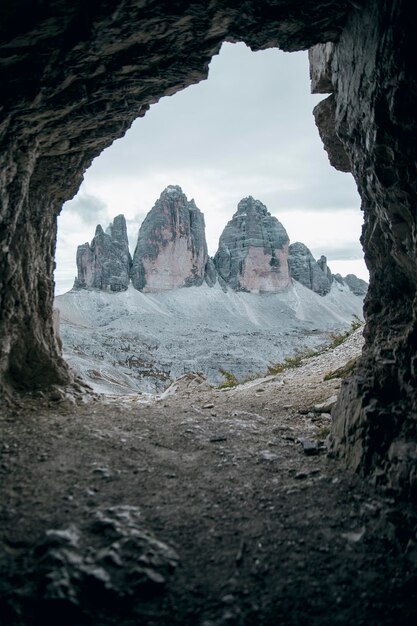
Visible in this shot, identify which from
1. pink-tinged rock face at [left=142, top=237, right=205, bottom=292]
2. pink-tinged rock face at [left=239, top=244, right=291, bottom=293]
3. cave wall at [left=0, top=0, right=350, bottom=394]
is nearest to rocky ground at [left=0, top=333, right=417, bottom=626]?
cave wall at [left=0, top=0, right=350, bottom=394]

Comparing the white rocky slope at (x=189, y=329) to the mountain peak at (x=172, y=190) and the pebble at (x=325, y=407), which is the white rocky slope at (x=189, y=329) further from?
the mountain peak at (x=172, y=190)

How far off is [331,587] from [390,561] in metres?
0.78

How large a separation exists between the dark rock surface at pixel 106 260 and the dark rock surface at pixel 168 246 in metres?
5.73

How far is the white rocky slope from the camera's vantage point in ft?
155

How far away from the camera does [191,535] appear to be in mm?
4008

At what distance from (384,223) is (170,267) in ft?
390

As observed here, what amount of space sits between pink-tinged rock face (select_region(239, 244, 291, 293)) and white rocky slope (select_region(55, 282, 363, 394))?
3754mm

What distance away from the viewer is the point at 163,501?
4.58 metres

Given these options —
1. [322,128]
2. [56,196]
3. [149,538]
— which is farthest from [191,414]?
[322,128]

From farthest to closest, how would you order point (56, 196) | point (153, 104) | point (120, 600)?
point (56, 196) < point (153, 104) < point (120, 600)

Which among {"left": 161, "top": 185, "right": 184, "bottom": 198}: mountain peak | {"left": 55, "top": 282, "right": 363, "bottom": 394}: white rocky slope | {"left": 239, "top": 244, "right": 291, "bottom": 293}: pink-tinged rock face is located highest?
{"left": 161, "top": 185, "right": 184, "bottom": 198}: mountain peak

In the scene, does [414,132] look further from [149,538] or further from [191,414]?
[191,414]

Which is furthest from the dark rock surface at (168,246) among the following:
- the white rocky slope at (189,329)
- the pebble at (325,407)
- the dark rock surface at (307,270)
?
the pebble at (325,407)

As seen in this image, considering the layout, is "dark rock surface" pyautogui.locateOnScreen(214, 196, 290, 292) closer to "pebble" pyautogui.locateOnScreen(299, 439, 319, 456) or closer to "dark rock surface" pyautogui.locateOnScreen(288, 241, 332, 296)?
"dark rock surface" pyautogui.locateOnScreen(288, 241, 332, 296)
